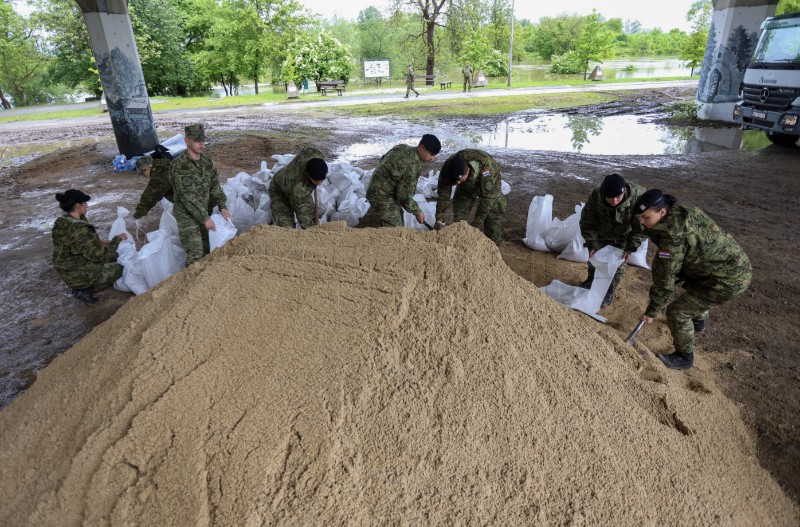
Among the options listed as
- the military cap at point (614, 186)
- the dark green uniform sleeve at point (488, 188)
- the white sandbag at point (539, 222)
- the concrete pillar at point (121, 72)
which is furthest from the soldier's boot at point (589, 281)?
the concrete pillar at point (121, 72)

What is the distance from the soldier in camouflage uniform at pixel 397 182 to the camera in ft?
14.1

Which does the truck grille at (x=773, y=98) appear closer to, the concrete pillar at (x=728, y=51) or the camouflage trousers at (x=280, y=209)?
the concrete pillar at (x=728, y=51)

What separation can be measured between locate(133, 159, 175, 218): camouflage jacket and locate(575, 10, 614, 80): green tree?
87.4ft

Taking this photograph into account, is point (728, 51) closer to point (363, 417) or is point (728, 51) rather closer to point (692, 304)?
point (692, 304)

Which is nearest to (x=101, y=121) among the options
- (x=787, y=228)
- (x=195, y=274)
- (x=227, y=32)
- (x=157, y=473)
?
(x=227, y=32)

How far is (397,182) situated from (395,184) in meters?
0.03

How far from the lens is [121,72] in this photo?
881 centimetres

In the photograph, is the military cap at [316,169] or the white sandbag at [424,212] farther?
the white sandbag at [424,212]

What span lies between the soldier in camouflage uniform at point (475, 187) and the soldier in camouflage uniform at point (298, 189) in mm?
1225

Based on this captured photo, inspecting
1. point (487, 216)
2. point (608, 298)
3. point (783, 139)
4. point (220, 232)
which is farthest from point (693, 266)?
point (783, 139)

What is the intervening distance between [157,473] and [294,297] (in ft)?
3.09

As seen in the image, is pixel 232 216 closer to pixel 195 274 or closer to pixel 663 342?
pixel 195 274

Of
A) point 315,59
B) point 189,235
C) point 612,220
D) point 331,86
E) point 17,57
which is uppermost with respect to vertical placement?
point 17,57

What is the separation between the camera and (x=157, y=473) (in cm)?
171
